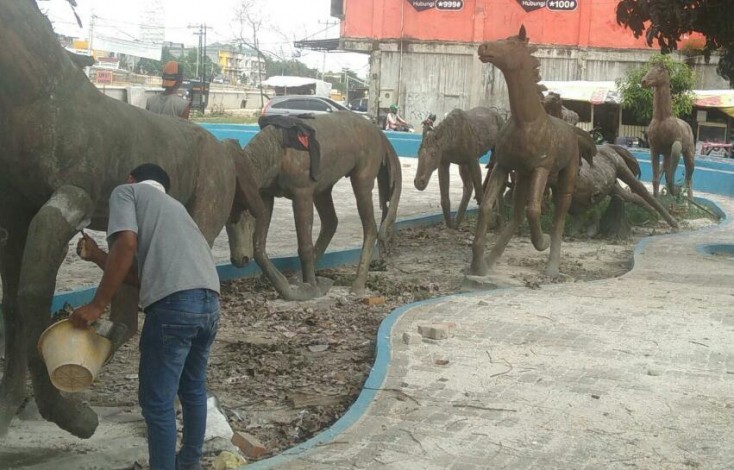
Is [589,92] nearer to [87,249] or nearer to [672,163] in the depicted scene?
[672,163]

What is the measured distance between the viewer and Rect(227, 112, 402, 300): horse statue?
893 centimetres

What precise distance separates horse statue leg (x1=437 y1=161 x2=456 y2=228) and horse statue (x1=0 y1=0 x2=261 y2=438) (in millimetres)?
8472

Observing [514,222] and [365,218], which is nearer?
[365,218]

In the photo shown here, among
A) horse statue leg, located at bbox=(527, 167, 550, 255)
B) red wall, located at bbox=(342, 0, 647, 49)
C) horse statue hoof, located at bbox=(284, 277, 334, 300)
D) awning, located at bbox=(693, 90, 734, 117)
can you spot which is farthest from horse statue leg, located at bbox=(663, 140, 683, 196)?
red wall, located at bbox=(342, 0, 647, 49)

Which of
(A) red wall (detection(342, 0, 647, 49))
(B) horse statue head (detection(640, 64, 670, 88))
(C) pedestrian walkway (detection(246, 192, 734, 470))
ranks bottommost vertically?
(C) pedestrian walkway (detection(246, 192, 734, 470))

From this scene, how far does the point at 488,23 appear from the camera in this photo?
3822 centimetres

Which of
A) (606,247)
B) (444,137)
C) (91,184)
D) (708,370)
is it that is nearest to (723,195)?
(606,247)

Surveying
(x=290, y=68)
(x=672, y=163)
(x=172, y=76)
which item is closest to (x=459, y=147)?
(x=172, y=76)

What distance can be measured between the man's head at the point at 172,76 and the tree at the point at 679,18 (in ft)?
16.0

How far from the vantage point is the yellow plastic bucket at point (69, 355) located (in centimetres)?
437

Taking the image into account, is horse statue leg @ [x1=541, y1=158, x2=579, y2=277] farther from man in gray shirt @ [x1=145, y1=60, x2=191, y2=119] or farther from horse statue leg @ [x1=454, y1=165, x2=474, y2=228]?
man in gray shirt @ [x1=145, y1=60, x2=191, y2=119]

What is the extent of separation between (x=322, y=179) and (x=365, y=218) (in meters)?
0.94

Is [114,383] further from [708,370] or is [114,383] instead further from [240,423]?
[708,370]

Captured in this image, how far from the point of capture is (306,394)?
646 centimetres
